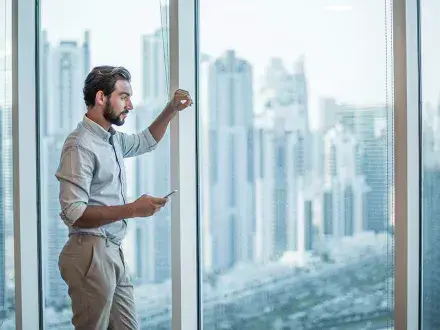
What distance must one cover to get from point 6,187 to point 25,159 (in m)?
0.29

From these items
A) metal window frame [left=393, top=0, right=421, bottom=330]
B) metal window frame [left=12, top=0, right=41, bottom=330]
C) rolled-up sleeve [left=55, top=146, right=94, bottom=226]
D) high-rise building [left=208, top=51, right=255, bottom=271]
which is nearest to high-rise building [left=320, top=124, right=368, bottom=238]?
metal window frame [left=393, top=0, right=421, bottom=330]

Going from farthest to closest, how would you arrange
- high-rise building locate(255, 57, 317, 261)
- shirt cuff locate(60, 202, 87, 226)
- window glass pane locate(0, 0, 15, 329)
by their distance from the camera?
→ window glass pane locate(0, 0, 15, 329), high-rise building locate(255, 57, 317, 261), shirt cuff locate(60, 202, 87, 226)

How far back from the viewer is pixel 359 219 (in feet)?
9.67

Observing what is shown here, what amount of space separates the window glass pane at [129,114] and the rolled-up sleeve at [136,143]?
214mm

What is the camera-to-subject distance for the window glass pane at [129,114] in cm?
326

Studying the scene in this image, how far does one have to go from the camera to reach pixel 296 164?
9.89 ft

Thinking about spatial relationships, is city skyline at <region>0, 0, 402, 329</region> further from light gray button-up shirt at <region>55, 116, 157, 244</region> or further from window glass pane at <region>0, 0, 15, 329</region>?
window glass pane at <region>0, 0, 15, 329</region>

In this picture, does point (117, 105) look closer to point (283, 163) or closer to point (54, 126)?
point (283, 163)

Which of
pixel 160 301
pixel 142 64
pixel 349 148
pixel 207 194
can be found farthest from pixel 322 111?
pixel 160 301

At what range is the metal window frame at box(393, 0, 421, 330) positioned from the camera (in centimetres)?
278

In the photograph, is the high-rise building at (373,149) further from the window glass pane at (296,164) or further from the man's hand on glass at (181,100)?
the man's hand on glass at (181,100)

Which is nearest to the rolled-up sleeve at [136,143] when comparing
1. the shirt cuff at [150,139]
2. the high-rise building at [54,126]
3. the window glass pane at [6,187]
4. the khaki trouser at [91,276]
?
the shirt cuff at [150,139]

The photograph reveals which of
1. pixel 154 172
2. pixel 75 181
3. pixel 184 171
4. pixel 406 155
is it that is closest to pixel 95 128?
pixel 75 181

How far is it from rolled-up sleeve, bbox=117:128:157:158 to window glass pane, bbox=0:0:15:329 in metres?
1.04
